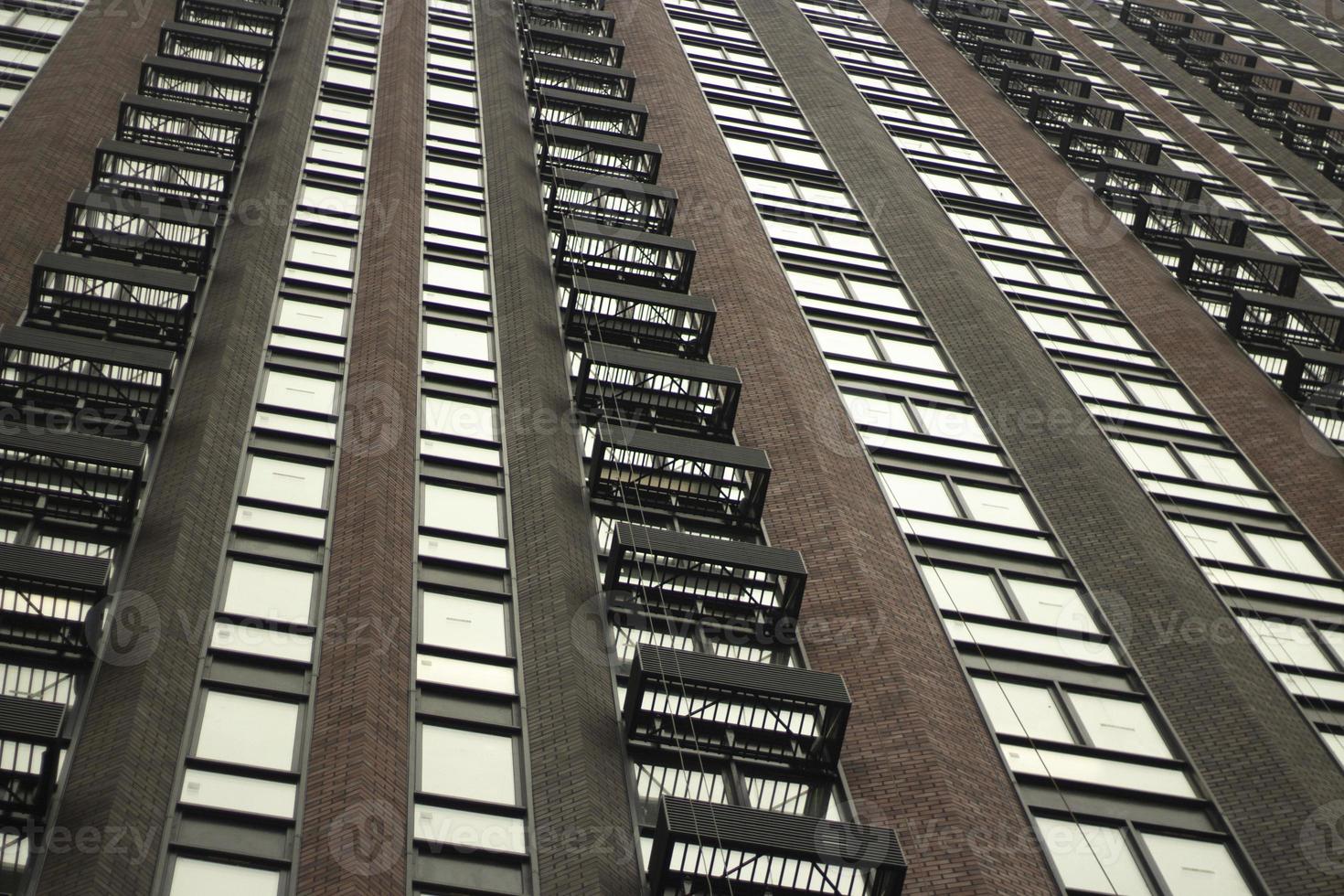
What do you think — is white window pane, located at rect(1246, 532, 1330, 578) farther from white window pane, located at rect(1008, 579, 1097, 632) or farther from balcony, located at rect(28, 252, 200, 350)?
balcony, located at rect(28, 252, 200, 350)

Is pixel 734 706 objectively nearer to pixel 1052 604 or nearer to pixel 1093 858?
pixel 1093 858

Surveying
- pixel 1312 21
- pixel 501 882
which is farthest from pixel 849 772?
pixel 1312 21

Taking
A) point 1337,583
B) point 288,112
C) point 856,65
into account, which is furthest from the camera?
point 856,65

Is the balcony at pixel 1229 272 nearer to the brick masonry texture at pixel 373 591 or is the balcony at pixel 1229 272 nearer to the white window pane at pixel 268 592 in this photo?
the brick masonry texture at pixel 373 591

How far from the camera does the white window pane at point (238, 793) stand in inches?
703

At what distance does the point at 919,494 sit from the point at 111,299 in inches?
637

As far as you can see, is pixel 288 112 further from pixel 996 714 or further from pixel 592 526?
pixel 996 714

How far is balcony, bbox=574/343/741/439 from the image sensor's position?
27.1 metres

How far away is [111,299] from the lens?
86.4ft

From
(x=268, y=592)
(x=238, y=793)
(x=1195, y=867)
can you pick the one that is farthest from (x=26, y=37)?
(x=1195, y=867)

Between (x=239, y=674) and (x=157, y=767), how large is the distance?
90.2 inches

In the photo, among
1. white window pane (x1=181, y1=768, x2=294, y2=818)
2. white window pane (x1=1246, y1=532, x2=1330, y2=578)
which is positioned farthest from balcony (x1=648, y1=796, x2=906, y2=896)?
white window pane (x1=1246, y1=532, x2=1330, y2=578)

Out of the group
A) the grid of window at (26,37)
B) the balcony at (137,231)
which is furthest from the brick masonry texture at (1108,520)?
the grid of window at (26,37)

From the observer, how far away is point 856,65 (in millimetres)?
50375
